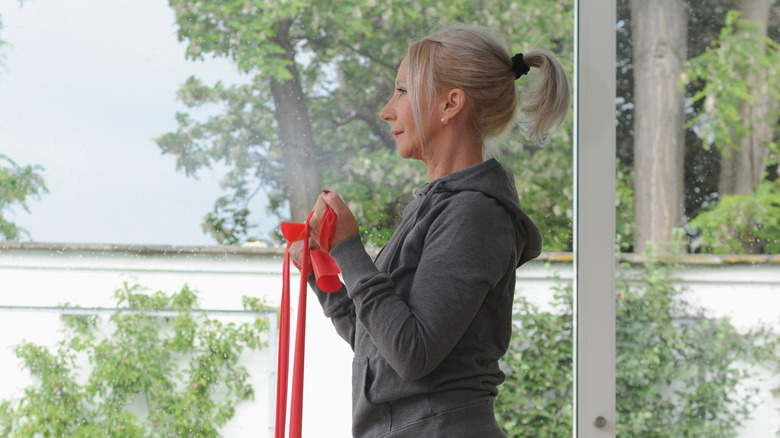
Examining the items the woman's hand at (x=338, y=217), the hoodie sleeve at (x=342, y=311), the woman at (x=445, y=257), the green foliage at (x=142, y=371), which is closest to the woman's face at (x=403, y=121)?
the woman at (x=445, y=257)

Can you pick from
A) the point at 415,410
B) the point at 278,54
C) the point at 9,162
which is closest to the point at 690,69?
the point at 278,54

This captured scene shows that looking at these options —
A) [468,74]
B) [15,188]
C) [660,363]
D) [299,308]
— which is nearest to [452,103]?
[468,74]

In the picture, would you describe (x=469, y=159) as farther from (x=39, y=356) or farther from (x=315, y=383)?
(x=39, y=356)

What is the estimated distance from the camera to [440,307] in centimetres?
95

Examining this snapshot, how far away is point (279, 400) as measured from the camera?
109 cm

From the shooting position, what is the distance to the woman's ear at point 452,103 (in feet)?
3.58

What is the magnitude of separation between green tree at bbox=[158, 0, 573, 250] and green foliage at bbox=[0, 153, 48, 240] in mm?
358

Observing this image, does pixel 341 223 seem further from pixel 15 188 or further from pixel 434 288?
pixel 15 188

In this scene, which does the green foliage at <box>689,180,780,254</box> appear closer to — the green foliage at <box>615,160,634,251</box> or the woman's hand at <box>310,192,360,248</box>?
the green foliage at <box>615,160,634,251</box>

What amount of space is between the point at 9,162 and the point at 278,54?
0.78 metres

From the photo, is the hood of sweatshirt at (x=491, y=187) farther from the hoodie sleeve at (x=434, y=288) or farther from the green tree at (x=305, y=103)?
the green tree at (x=305, y=103)

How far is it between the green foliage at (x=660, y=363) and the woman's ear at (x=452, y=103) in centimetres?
106

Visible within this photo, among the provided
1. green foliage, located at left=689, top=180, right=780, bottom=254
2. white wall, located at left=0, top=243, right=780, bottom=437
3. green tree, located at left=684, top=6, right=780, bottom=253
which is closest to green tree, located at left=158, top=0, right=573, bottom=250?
white wall, located at left=0, top=243, right=780, bottom=437

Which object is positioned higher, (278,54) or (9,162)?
(278,54)
